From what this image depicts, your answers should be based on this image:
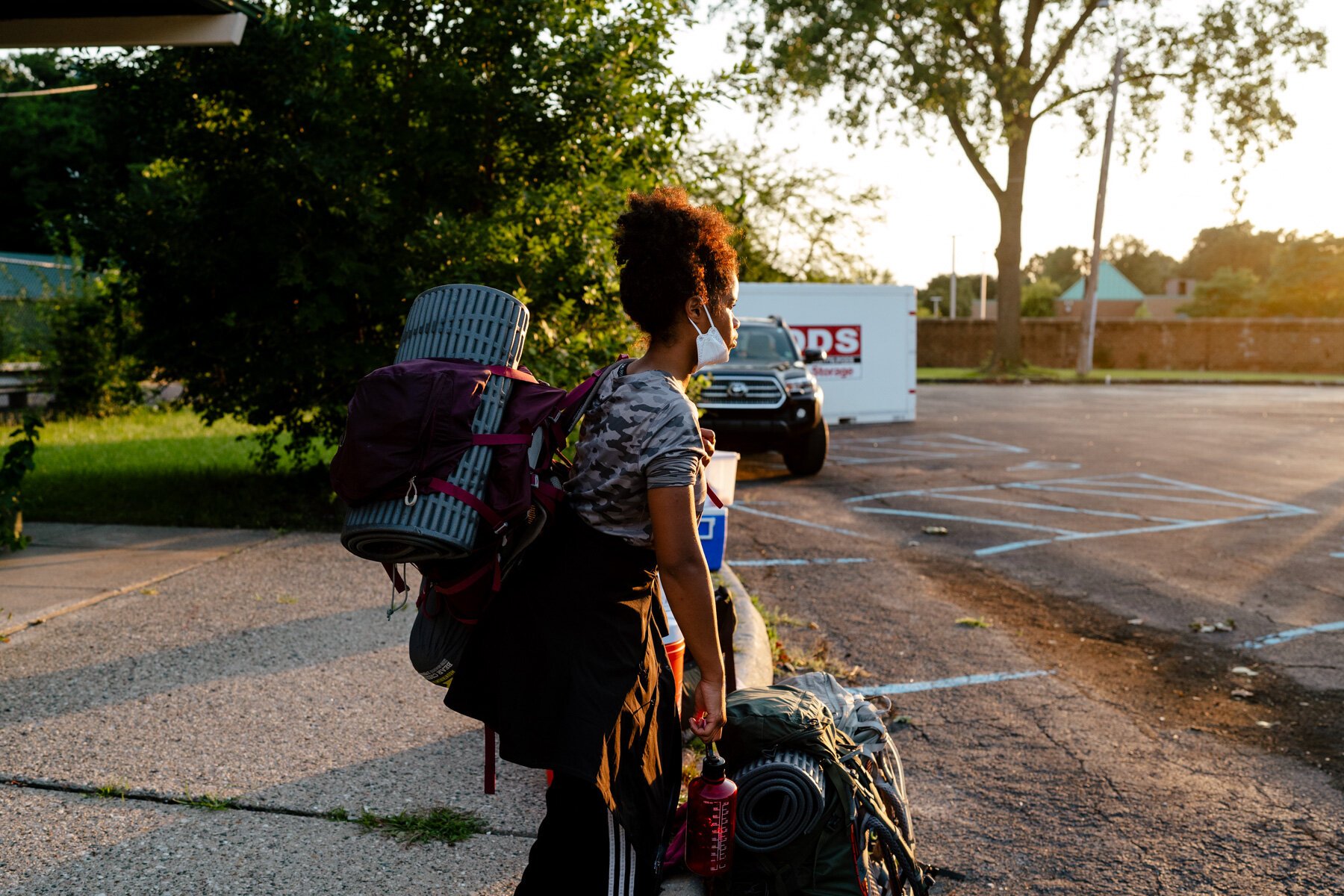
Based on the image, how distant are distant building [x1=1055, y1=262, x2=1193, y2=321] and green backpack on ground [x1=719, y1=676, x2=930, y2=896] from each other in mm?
91849

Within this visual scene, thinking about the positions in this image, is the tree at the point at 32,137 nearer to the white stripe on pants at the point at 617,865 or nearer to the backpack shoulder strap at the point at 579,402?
the backpack shoulder strap at the point at 579,402

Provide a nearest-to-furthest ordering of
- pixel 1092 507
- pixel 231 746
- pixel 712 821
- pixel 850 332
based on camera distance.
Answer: pixel 712 821 < pixel 231 746 < pixel 1092 507 < pixel 850 332

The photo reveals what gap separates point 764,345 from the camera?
13.9 metres

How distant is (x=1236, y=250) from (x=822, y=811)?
395ft

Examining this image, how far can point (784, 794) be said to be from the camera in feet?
9.07

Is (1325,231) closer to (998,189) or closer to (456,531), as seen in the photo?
(998,189)

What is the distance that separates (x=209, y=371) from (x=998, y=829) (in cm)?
666

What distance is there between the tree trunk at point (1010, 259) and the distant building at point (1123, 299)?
56.1 m

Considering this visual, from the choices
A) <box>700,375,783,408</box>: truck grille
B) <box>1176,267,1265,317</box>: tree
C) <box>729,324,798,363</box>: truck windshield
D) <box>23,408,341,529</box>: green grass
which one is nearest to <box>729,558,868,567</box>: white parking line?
<box>23,408,341,529</box>: green grass

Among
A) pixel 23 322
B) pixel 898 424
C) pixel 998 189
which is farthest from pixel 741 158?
pixel 23 322

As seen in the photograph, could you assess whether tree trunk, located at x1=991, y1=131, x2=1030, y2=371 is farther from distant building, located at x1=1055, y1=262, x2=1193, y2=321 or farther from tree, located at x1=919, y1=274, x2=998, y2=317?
distant building, located at x1=1055, y1=262, x2=1193, y2=321

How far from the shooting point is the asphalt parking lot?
3.58 meters

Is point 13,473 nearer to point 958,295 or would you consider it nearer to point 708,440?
point 708,440

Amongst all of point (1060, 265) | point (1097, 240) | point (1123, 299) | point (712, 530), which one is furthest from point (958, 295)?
point (712, 530)
